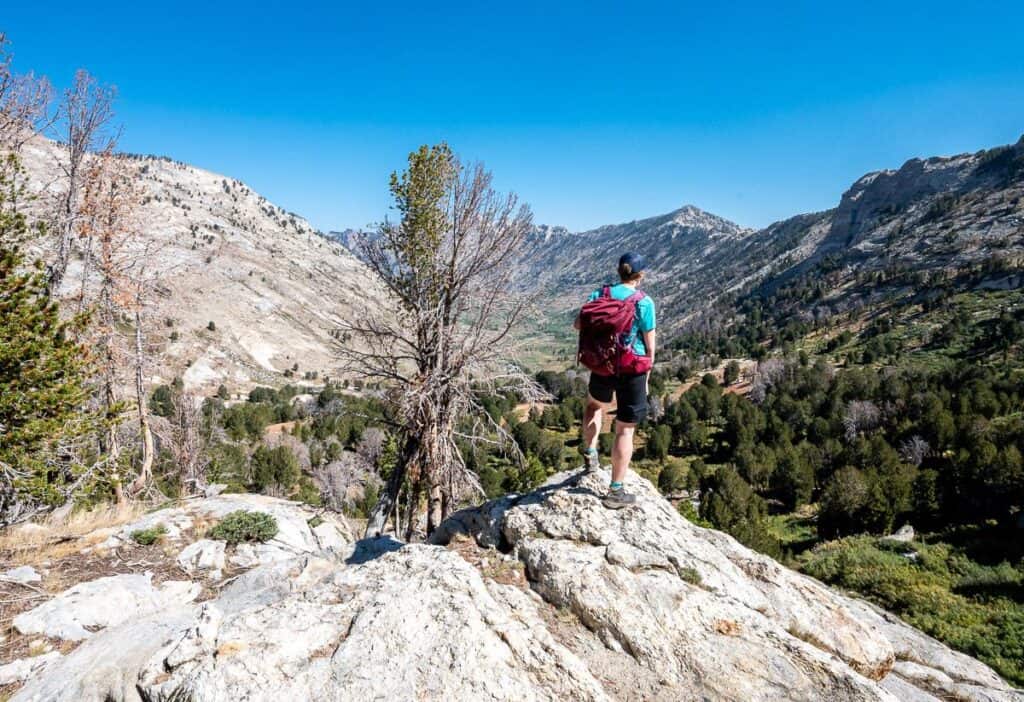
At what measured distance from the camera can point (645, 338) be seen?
5668mm

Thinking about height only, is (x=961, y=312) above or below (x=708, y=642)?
above

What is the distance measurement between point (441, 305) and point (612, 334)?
5.88m

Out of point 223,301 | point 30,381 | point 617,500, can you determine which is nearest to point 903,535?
point 617,500

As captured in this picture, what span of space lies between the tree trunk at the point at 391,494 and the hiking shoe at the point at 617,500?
21.1 feet

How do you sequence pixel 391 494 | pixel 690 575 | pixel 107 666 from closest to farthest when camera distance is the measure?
pixel 107 666 < pixel 690 575 < pixel 391 494

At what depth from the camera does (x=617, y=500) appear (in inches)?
251

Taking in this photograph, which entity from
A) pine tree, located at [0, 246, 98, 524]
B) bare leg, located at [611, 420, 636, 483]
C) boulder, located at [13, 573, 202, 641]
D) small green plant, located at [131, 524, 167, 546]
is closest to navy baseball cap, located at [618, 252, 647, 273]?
bare leg, located at [611, 420, 636, 483]

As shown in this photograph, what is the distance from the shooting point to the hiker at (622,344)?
5.57 meters

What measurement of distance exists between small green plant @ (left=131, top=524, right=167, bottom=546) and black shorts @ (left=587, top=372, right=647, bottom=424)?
10.7m

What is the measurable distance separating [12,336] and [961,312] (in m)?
149

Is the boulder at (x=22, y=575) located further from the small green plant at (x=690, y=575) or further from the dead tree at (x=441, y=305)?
the small green plant at (x=690, y=575)

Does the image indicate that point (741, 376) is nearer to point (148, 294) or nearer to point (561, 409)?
point (561, 409)

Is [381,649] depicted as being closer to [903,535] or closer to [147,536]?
[147,536]

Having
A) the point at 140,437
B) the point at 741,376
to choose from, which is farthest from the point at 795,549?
the point at 741,376
